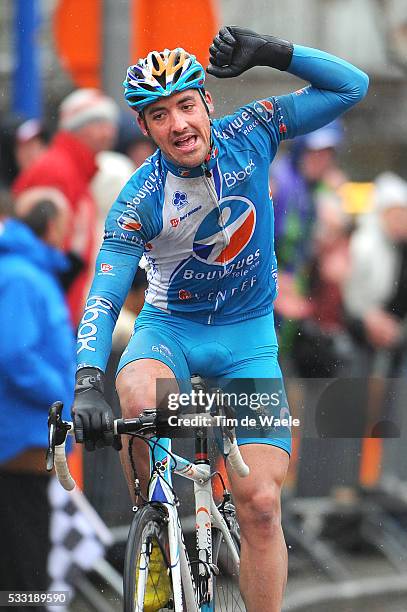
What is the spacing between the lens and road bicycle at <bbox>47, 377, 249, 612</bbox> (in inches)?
213

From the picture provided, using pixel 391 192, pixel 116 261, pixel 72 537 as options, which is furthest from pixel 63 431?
pixel 391 192

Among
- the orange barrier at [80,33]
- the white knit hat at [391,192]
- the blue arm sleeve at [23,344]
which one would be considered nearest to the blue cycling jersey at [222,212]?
the blue arm sleeve at [23,344]

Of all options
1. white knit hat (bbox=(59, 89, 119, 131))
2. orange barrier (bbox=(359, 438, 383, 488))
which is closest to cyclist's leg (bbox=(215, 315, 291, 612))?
white knit hat (bbox=(59, 89, 119, 131))

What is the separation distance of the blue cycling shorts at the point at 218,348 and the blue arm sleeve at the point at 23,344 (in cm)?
123

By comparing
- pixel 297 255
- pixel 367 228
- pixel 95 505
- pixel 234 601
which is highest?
pixel 367 228

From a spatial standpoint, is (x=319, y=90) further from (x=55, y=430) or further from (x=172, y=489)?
(x=55, y=430)

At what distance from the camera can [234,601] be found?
647cm

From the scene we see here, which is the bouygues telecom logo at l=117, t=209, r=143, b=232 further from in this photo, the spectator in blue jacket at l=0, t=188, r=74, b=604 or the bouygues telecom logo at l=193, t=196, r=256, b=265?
the spectator in blue jacket at l=0, t=188, r=74, b=604

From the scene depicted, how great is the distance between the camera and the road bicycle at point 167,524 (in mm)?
5421

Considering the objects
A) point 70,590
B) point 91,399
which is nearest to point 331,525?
point 70,590

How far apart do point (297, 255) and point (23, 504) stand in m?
2.25

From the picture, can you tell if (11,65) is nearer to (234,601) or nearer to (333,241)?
(333,241)

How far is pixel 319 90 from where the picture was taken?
20.3 ft

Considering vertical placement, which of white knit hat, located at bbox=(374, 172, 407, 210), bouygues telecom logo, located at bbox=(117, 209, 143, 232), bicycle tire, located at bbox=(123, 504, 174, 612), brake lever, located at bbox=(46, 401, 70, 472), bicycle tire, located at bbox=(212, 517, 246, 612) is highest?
white knit hat, located at bbox=(374, 172, 407, 210)
